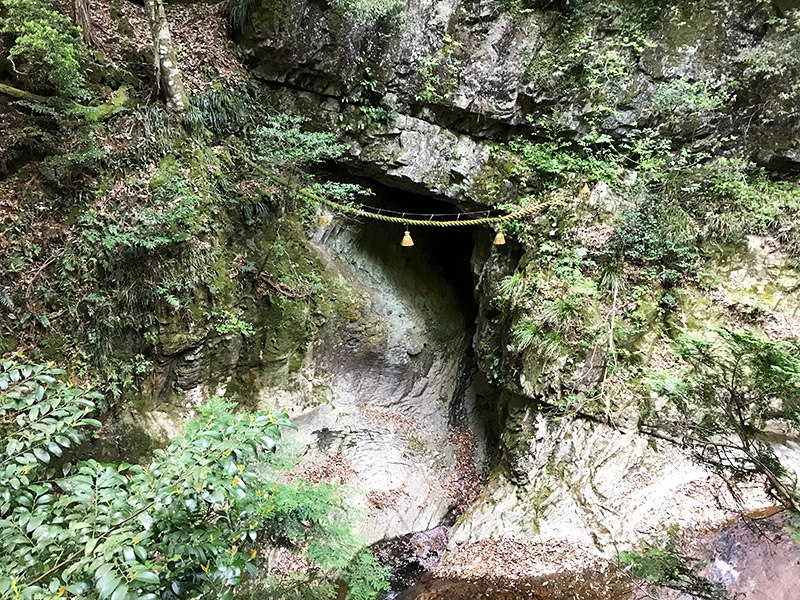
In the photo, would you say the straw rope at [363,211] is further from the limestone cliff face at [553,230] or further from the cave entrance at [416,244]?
the cave entrance at [416,244]

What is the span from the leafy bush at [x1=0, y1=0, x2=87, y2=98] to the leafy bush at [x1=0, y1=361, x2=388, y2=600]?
12.9 ft

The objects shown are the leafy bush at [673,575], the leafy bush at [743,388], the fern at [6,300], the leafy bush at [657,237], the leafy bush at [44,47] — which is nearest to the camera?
the leafy bush at [743,388]

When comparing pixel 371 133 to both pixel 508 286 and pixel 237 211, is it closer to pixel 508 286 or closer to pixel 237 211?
pixel 237 211

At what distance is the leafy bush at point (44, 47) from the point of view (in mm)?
4012

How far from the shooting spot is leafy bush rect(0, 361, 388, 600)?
1430mm

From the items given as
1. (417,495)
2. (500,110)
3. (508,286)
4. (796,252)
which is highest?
(500,110)

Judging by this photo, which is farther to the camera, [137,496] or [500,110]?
[500,110]

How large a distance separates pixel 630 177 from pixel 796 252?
7.43 ft

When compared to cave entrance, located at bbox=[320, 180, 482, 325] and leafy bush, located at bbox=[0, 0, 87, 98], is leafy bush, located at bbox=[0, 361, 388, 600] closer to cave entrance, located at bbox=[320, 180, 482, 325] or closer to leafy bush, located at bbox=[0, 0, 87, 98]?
leafy bush, located at bbox=[0, 0, 87, 98]

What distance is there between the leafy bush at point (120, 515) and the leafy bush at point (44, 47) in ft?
12.9

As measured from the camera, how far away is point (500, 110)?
6.74 m

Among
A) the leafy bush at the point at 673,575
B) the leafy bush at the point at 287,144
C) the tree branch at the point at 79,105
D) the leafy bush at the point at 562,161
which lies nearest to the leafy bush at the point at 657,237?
the leafy bush at the point at 562,161

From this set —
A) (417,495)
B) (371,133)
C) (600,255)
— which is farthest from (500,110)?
(417,495)

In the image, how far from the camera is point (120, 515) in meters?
1.61
